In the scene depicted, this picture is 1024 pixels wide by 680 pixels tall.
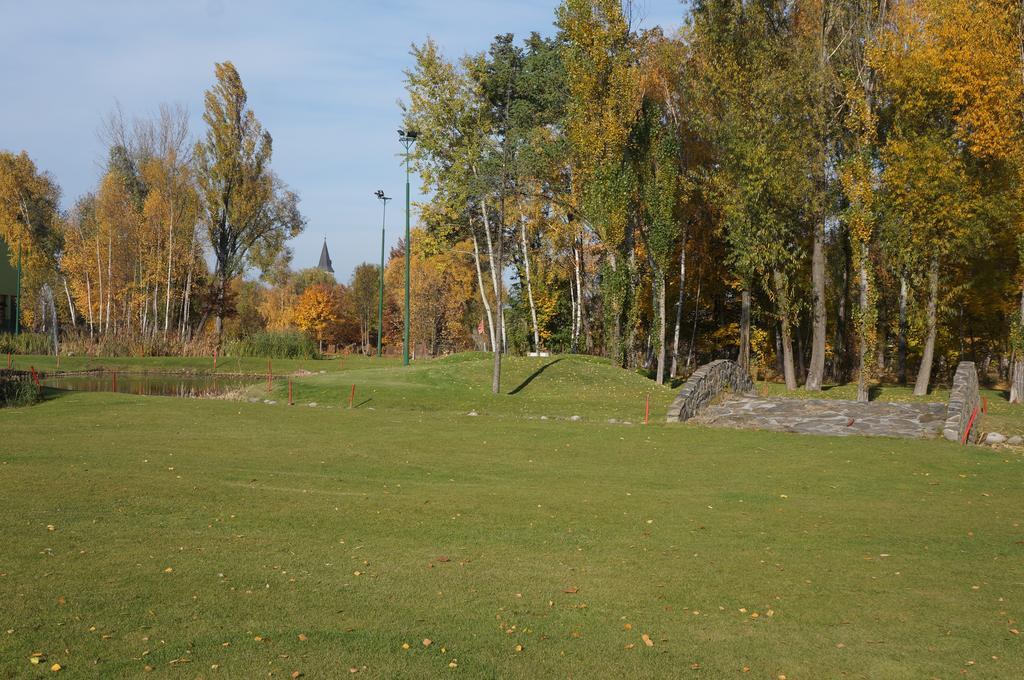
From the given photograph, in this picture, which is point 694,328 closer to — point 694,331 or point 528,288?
point 694,331

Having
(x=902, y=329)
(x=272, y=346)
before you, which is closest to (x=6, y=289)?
(x=272, y=346)

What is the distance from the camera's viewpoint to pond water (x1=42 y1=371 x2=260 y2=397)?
97.6 ft

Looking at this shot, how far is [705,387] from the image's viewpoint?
21891 mm

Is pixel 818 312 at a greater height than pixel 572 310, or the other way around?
pixel 572 310

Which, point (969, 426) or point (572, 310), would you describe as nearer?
point (969, 426)

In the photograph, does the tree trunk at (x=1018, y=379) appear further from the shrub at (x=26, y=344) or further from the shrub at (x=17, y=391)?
the shrub at (x=26, y=344)

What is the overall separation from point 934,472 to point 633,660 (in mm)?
10470

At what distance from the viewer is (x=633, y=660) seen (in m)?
5.79

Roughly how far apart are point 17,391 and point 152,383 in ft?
34.5

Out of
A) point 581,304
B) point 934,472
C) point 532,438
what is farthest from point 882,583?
point 581,304

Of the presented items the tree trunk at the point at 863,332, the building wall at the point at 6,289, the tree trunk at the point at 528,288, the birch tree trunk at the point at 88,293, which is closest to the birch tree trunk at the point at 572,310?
the tree trunk at the point at 528,288

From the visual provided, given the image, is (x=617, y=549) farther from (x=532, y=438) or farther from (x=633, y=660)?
(x=532, y=438)

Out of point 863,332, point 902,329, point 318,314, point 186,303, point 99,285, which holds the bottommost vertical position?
point 863,332

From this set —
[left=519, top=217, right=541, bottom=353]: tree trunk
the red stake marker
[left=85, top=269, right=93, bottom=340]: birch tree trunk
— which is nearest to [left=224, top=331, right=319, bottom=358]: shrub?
[left=519, top=217, right=541, bottom=353]: tree trunk
